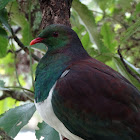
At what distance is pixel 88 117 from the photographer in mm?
925

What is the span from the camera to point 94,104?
93 centimetres

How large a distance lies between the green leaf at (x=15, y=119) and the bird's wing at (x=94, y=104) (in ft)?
1.27

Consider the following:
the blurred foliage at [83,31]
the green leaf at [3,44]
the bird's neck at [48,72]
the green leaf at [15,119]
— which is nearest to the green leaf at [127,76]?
the blurred foliage at [83,31]

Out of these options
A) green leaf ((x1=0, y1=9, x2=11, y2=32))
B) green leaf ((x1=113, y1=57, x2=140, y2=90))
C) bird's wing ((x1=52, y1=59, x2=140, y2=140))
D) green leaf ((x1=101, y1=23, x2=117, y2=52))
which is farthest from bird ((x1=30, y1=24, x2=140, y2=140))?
green leaf ((x1=101, y1=23, x2=117, y2=52))

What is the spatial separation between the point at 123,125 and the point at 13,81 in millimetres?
1818

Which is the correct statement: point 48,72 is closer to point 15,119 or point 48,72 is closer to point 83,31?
point 15,119

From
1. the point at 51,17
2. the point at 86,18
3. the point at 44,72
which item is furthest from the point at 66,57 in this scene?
the point at 86,18

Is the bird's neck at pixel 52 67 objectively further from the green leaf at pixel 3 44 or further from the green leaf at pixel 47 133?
the green leaf at pixel 3 44

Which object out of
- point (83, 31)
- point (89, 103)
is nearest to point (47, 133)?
point (89, 103)

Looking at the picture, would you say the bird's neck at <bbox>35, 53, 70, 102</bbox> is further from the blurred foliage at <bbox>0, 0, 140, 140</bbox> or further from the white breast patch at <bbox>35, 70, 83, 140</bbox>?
the blurred foliage at <bbox>0, 0, 140, 140</bbox>

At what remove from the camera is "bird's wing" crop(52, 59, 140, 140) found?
920 millimetres

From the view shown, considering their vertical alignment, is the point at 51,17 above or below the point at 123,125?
above

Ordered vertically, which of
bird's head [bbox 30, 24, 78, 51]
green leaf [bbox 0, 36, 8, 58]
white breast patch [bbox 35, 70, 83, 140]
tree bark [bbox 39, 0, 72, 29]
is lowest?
white breast patch [bbox 35, 70, 83, 140]

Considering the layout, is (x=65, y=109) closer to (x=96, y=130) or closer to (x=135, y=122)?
(x=96, y=130)
